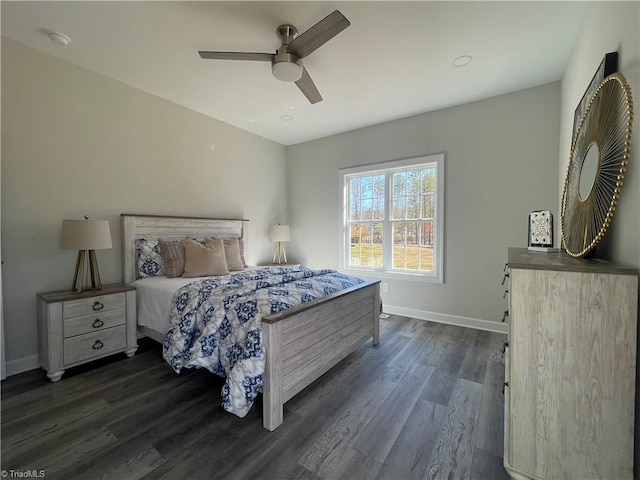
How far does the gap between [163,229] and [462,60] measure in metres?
3.64

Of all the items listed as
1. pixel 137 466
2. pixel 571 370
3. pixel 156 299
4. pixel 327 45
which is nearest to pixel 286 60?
pixel 327 45

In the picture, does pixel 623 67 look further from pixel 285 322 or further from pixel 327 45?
pixel 285 322

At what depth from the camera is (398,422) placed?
5.80 feet

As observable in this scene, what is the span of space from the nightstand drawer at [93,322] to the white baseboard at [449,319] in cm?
327

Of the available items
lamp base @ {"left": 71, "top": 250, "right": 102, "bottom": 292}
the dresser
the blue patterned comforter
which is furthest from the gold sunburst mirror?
lamp base @ {"left": 71, "top": 250, "right": 102, "bottom": 292}

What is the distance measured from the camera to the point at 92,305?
7.87 feet

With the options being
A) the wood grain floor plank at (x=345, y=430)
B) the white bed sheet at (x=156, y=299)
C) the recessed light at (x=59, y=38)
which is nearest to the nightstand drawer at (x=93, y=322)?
the white bed sheet at (x=156, y=299)

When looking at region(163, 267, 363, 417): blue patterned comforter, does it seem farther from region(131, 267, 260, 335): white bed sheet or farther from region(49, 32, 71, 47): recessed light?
region(49, 32, 71, 47): recessed light

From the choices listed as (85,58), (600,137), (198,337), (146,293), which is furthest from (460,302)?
(85,58)

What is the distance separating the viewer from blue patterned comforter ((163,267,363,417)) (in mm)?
1637

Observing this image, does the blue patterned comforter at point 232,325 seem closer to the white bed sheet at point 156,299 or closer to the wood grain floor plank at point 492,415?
the white bed sheet at point 156,299

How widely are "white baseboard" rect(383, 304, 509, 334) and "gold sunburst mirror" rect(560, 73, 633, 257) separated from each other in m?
1.85

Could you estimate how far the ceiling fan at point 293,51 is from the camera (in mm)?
1724

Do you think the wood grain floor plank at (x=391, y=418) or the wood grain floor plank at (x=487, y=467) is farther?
the wood grain floor plank at (x=391, y=418)
